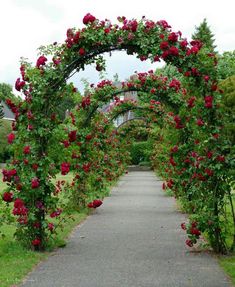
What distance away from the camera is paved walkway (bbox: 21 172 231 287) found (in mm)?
6805

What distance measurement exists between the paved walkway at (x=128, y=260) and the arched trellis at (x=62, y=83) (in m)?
0.81

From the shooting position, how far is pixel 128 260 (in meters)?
8.20

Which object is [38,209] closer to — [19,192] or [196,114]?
[19,192]

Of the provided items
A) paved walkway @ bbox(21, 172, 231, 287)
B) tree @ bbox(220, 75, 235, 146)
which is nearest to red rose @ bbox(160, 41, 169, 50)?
tree @ bbox(220, 75, 235, 146)

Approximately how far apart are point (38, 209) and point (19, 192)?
0.41 metres

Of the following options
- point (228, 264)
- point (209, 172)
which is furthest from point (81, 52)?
point (228, 264)

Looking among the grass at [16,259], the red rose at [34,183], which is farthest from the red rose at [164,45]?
the grass at [16,259]

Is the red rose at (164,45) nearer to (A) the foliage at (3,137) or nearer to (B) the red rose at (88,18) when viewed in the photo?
Result: (B) the red rose at (88,18)

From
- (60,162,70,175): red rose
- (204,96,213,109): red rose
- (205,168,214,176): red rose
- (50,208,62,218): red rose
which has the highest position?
(204,96,213,109): red rose

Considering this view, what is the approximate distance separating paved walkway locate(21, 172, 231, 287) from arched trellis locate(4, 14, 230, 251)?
810 millimetres

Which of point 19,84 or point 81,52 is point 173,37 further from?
point 19,84

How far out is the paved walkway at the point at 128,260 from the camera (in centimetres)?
680

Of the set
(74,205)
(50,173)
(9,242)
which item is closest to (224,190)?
(50,173)

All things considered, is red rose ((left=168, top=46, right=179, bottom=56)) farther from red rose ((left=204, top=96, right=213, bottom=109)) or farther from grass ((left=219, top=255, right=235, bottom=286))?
grass ((left=219, top=255, right=235, bottom=286))
